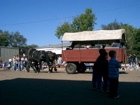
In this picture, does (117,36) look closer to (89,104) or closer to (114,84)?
(114,84)

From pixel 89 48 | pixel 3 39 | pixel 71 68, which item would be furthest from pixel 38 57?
pixel 3 39

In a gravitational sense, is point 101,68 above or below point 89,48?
below

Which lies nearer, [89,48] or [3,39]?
[89,48]

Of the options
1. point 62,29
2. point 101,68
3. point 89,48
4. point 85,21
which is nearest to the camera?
point 101,68

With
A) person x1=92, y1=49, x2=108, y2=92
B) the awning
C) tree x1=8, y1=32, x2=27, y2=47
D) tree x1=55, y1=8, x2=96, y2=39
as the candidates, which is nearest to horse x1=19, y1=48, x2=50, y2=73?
the awning

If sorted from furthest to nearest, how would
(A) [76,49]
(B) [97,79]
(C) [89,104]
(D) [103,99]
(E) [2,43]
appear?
(E) [2,43], (A) [76,49], (B) [97,79], (D) [103,99], (C) [89,104]

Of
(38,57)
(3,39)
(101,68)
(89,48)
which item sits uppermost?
(3,39)

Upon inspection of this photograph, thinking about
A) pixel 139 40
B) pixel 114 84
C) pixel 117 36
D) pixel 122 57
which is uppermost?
pixel 139 40

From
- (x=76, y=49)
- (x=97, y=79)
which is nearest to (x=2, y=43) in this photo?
(x=76, y=49)

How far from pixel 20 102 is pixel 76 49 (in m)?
10.5

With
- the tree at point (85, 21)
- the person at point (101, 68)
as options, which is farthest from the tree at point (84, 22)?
the person at point (101, 68)

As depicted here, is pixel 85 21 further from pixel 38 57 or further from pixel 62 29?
pixel 38 57

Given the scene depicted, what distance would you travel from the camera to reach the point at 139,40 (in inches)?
2245

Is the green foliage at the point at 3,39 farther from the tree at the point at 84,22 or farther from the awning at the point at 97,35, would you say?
the awning at the point at 97,35
